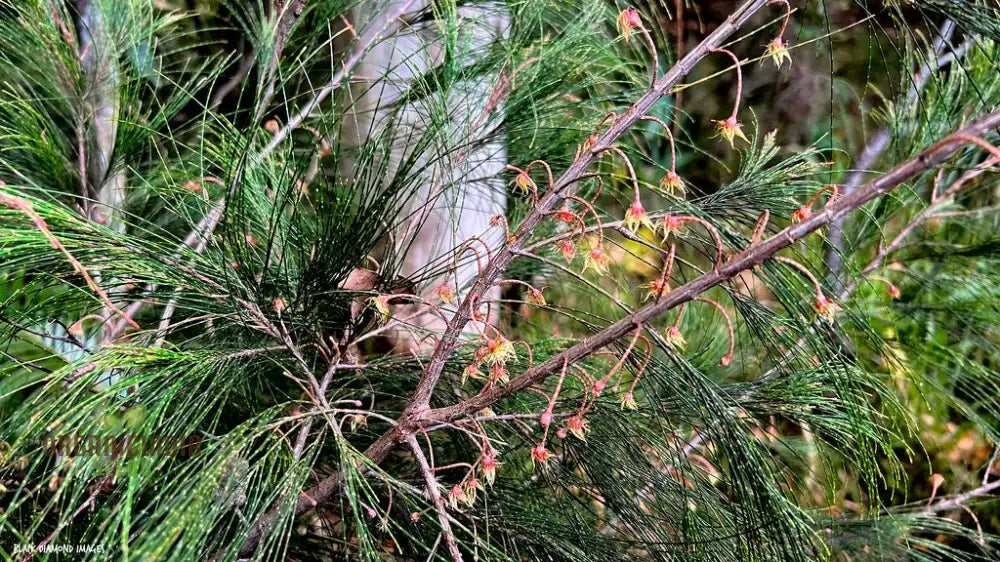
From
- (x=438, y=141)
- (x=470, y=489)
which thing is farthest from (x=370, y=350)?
(x=470, y=489)

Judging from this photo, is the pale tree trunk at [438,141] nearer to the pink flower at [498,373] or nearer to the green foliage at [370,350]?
the green foliage at [370,350]

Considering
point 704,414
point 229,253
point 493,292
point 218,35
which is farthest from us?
point 218,35

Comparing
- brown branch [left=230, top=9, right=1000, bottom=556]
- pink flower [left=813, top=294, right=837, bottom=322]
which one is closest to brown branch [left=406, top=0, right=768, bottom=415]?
brown branch [left=230, top=9, right=1000, bottom=556]

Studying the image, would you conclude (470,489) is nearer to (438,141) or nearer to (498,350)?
(498,350)

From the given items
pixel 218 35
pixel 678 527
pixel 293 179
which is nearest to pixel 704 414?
pixel 678 527

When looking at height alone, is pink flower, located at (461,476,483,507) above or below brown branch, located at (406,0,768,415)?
below

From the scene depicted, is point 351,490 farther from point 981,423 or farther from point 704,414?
point 981,423

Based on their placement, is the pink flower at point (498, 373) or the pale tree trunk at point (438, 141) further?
the pale tree trunk at point (438, 141)

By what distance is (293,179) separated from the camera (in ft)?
1.52

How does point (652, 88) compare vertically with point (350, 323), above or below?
above

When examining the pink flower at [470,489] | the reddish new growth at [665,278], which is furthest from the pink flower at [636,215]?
the pink flower at [470,489]

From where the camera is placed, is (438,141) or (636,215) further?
(438,141)

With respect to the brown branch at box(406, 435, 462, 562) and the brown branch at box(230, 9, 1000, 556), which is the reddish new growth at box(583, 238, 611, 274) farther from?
the brown branch at box(406, 435, 462, 562)

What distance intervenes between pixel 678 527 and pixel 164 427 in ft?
1.05
